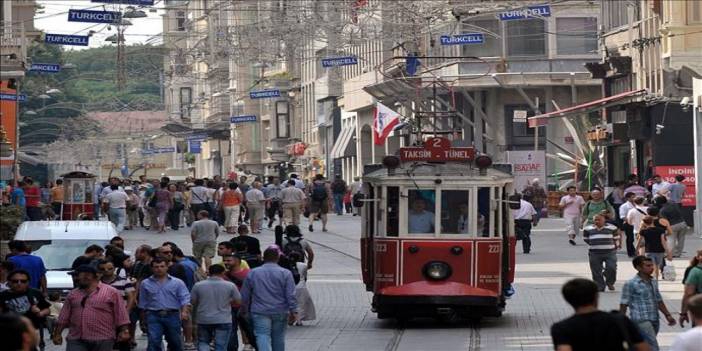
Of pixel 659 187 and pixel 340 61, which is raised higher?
pixel 340 61

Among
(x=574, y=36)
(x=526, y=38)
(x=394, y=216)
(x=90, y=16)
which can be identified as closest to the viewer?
(x=394, y=216)

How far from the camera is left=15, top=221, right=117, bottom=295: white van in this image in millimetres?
25297

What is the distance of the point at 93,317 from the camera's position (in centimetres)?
1569

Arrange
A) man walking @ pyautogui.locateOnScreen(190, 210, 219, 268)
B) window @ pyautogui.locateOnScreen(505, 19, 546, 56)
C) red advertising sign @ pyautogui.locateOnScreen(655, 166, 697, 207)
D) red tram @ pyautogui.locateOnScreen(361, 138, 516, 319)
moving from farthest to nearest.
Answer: window @ pyautogui.locateOnScreen(505, 19, 546, 56) < red advertising sign @ pyautogui.locateOnScreen(655, 166, 697, 207) < man walking @ pyautogui.locateOnScreen(190, 210, 219, 268) < red tram @ pyautogui.locateOnScreen(361, 138, 516, 319)

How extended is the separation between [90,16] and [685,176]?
52.4 ft

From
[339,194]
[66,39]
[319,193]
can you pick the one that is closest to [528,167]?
[339,194]

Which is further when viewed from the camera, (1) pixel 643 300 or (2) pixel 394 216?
(2) pixel 394 216

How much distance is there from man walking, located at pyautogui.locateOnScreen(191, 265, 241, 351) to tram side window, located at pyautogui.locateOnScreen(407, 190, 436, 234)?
231 inches

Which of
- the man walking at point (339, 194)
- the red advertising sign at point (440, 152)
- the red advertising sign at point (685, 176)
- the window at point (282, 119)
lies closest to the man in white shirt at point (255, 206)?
the red advertising sign at point (685, 176)

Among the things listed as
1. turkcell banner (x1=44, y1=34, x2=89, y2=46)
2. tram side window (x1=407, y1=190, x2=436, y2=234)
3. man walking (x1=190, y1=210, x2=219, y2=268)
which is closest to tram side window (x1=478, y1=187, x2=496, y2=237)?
tram side window (x1=407, y1=190, x2=436, y2=234)

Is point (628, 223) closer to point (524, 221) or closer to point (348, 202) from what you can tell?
point (524, 221)

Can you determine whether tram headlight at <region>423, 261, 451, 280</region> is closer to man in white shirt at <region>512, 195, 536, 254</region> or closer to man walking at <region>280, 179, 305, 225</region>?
man in white shirt at <region>512, 195, 536, 254</region>

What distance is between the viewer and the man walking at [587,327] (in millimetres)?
10133

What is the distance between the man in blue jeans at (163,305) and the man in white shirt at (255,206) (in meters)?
28.6
